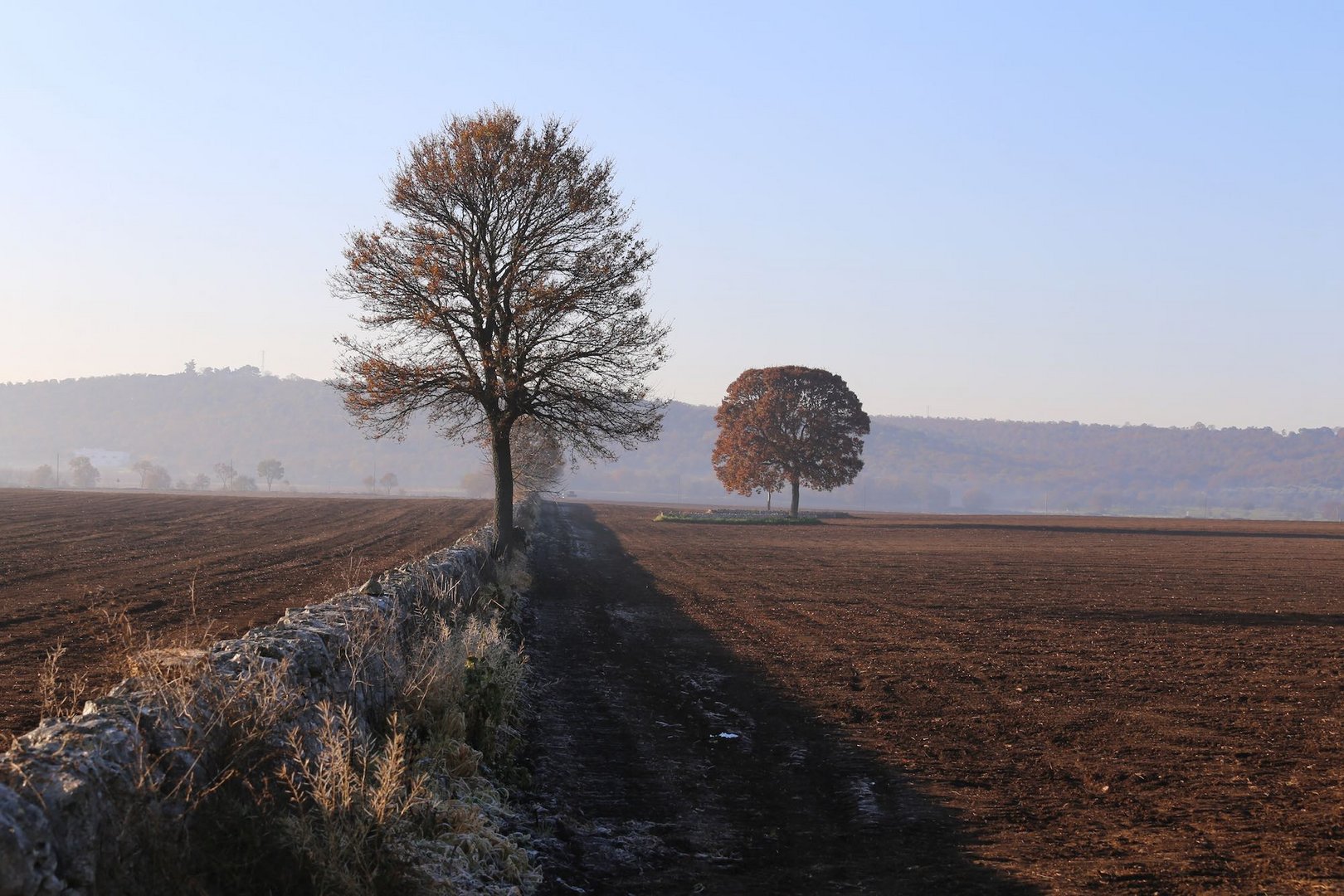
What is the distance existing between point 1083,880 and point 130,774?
574 centimetres

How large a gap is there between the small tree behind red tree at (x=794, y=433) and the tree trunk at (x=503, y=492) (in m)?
41.0

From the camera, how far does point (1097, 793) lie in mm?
9164

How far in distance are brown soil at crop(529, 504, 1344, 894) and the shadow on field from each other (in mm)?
32

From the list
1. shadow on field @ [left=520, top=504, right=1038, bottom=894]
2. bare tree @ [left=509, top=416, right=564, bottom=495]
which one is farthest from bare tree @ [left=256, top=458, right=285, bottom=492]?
shadow on field @ [left=520, top=504, right=1038, bottom=894]

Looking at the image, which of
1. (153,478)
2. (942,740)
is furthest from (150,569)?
(153,478)

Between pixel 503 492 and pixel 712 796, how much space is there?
66.5 ft

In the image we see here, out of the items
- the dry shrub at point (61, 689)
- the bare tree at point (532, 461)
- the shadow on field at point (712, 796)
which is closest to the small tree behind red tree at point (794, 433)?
the bare tree at point (532, 461)

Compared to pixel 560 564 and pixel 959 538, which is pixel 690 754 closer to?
pixel 560 564

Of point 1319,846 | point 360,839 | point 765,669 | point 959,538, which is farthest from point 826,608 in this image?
point 959,538

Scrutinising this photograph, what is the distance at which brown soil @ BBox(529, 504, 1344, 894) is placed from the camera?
7566 millimetres

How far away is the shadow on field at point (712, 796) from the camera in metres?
7.45

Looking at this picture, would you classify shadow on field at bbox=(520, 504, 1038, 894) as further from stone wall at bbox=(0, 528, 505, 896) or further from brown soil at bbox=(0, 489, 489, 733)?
brown soil at bbox=(0, 489, 489, 733)

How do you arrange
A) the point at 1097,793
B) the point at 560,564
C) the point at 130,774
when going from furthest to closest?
the point at 560,564, the point at 1097,793, the point at 130,774

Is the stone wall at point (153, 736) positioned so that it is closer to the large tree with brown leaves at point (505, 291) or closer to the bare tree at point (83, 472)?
the large tree with brown leaves at point (505, 291)
